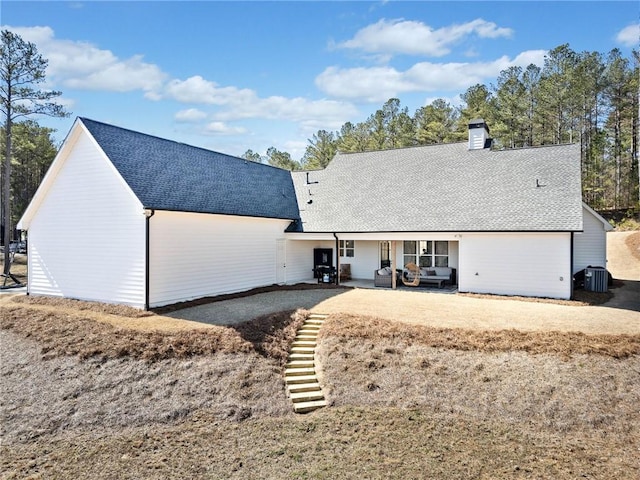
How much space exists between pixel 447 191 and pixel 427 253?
317 centimetres

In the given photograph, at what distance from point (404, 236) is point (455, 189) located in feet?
12.8

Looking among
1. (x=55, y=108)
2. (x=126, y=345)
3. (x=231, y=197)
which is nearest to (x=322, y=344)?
(x=126, y=345)

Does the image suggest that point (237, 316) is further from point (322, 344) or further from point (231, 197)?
point (231, 197)

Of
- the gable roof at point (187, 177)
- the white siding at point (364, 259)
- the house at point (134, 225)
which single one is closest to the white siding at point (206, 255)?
the house at point (134, 225)

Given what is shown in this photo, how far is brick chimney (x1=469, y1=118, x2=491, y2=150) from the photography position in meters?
20.7

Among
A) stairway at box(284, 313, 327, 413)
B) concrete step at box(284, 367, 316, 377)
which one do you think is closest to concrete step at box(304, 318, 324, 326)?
stairway at box(284, 313, 327, 413)

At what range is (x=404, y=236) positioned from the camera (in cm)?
1694

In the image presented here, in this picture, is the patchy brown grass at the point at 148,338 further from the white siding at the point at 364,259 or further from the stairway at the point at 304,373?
the white siding at the point at 364,259

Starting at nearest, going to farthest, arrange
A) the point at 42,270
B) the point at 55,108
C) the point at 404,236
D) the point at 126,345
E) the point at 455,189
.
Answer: the point at 126,345
the point at 42,270
the point at 404,236
the point at 455,189
the point at 55,108

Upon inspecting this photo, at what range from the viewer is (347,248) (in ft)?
68.8

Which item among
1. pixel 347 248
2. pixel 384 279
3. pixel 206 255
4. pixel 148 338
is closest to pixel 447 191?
pixel 384 279

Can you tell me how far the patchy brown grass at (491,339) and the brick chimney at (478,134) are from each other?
13180mm

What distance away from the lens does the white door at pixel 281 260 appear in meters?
19.0

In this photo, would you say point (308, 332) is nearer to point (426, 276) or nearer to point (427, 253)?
point (426, 276)
